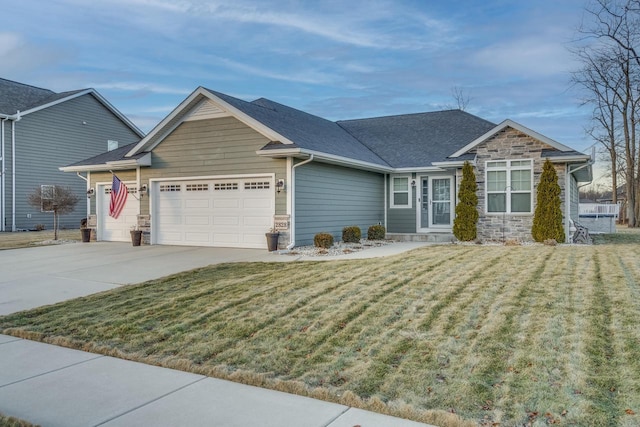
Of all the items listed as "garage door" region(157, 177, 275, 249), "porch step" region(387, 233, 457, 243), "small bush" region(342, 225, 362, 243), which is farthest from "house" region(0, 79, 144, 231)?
"porch step" region(387, 233, 457, 243)

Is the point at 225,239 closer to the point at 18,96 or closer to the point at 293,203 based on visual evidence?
the point at 293,203

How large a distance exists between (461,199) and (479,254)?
4461 millimetres

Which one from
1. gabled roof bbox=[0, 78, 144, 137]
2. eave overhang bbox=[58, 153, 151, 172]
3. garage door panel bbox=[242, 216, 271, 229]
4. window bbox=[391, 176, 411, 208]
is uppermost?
gabled roof bbox=[0, 78, 144, 137]

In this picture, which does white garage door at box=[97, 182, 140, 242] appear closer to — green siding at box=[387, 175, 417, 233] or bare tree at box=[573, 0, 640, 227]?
green siding at box=[387, 175, 417, 233]

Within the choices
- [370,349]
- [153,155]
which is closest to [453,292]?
[370,349]

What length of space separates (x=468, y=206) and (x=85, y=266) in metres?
10.4

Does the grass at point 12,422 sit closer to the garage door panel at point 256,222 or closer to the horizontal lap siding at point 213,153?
the horizontal lap siding at point 213,153

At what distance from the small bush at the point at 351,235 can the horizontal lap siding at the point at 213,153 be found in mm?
2599

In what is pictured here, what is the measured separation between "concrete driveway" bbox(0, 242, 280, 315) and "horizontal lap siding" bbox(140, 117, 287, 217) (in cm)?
220

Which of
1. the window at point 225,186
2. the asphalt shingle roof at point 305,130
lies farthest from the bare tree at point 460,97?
the window at point 225,186

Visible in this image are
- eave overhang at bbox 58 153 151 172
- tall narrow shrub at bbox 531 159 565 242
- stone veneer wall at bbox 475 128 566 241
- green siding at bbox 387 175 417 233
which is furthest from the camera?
green siding at bbox 387 175 417 233

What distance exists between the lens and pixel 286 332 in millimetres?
5293

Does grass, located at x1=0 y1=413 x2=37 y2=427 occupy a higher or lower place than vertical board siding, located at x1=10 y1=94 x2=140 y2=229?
lower

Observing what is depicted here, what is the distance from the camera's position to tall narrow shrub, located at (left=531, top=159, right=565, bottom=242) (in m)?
13.1
